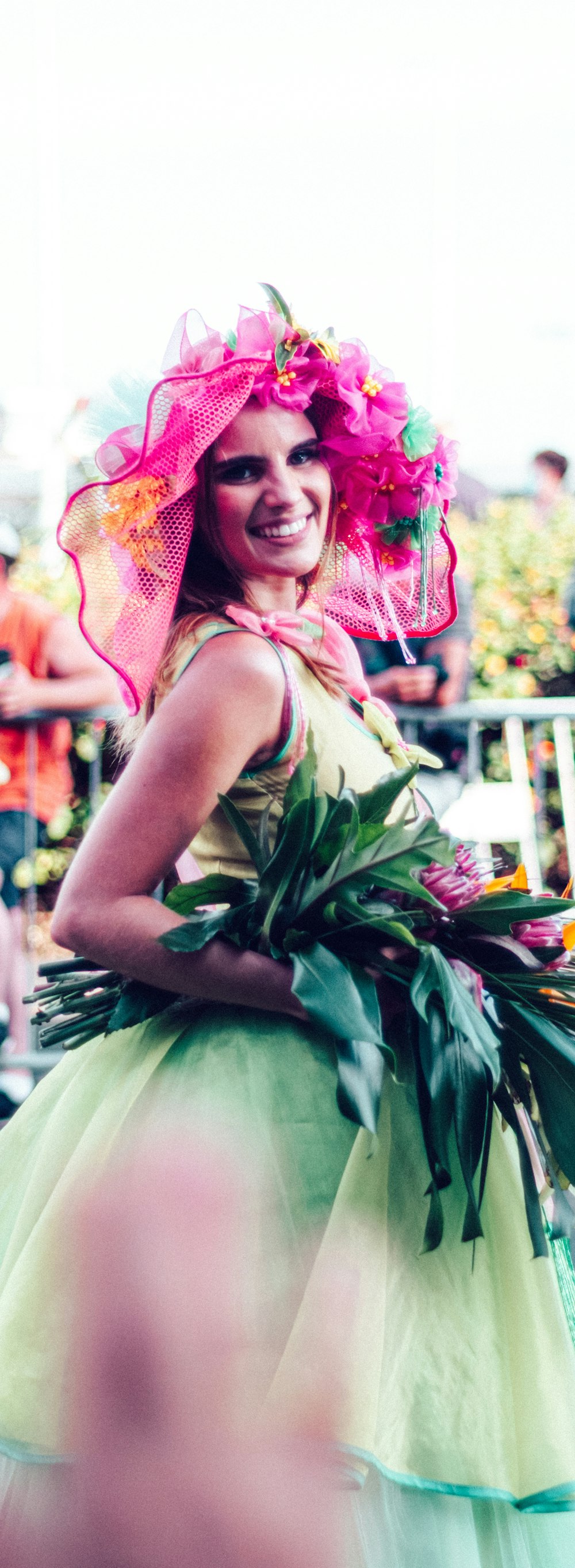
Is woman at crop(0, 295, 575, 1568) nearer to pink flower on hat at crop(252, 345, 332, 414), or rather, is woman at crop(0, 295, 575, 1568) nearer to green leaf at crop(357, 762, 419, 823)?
pink flower on hat at crop(252, 345, 332, 414)

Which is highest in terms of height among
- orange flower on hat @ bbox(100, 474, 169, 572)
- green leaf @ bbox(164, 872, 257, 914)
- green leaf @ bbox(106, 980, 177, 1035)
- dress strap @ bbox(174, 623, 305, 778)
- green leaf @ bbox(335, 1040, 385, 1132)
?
orange flower on hat @ bbox(100, 474, 169, 572)

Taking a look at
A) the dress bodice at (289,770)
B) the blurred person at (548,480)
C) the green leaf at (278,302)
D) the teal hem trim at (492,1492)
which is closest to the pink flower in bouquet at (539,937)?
the dress bodice at (289,770)

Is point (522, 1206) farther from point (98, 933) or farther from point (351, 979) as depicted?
point (98, 933)

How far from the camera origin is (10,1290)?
4.68 ft

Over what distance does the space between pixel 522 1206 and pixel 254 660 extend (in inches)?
28.0

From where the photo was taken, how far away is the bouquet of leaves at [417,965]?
4.57 feet

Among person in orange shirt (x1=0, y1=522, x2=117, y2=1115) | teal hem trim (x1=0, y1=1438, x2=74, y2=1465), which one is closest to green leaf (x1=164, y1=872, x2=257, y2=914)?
teal hem trim (x1=0, y1=1438, x2=74, y2=1465)

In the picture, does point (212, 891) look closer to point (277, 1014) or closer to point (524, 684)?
point (277, 1014)

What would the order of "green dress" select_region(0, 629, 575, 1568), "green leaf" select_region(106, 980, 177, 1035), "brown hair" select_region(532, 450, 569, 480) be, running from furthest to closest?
"brown hair" select_region(532, 450, 569, 480), "green leaf" select_region(106, 980, 177, 1035), "green dress" select_region(0, 629, 575, 1568)

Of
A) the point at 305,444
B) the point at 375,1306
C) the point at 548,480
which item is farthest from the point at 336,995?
the point at 548,480

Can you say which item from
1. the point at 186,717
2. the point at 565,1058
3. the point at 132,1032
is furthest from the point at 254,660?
the point at 565,1058

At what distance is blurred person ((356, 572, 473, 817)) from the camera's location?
4.70 metres

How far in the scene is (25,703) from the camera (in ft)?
14.5

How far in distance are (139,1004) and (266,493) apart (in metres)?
0.67
